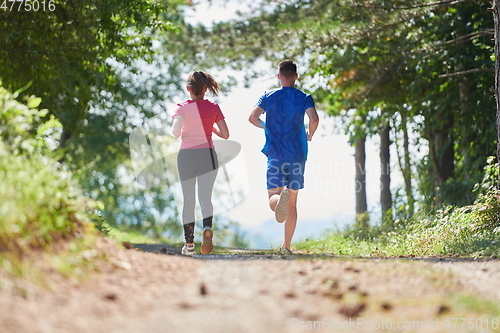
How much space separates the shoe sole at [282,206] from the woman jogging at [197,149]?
79 cm

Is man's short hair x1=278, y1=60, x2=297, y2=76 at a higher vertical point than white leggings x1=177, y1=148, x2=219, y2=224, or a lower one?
higher

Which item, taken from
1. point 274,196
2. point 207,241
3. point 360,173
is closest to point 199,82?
point 274,196

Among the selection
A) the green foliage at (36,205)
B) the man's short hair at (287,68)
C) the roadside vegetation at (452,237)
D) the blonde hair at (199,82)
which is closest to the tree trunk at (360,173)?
the roadside vegetation at (452,237)

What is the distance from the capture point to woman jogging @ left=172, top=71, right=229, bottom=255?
7.33m

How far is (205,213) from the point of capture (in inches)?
294

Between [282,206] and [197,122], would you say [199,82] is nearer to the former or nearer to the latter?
[197,122]

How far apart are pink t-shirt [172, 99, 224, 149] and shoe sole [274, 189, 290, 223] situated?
3.32ft

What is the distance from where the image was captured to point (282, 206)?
7234 mm

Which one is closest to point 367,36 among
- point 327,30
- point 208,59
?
point 327,30

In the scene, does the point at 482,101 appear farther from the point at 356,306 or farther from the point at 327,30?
the point at 356,306

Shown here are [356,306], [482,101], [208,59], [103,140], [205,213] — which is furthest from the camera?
[103,140]

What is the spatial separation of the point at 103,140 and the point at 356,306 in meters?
21.8

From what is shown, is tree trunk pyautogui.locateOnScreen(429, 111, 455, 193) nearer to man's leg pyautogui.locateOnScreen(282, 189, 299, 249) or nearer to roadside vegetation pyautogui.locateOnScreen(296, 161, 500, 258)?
roadside vegetation pyautogui.locateOnScreen(296, 161, 500, 258)

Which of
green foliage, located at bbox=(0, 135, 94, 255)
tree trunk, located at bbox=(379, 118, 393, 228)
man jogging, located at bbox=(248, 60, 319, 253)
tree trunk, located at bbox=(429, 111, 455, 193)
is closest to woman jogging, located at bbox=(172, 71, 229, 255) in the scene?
man jogging, located at bbox=(248, 60, 319, 253)
